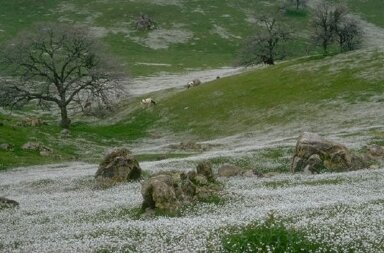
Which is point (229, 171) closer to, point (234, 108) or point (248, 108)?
point (248, 108)

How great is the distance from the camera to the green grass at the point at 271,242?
16219 millimetres

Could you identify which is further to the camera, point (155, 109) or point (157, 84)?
point (157, 84)

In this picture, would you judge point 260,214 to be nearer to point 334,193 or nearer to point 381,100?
point 334,193

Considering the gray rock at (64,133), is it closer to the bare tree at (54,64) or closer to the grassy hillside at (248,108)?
the grassy hillside at (248,108)

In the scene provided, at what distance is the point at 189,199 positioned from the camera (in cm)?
2805

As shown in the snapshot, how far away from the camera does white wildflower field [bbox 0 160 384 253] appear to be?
61.5 ft

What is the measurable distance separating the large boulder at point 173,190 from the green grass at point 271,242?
29.4 feet

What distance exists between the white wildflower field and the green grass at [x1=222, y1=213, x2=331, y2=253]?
0.57 m

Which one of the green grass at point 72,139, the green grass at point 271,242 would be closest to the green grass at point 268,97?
the green grass at point 72,139

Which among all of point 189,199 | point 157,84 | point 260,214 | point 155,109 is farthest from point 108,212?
point 157,84

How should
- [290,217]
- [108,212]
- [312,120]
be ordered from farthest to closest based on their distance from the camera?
1. [312,120]
2. [108,212]
3. [290,217]

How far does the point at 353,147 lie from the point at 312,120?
86.7 ft

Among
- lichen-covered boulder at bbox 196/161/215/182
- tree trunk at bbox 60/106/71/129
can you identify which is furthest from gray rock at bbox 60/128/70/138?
lichen-covered boulder at bbox 196/161/215/182

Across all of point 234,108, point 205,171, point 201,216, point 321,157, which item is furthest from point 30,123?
point 201,216
